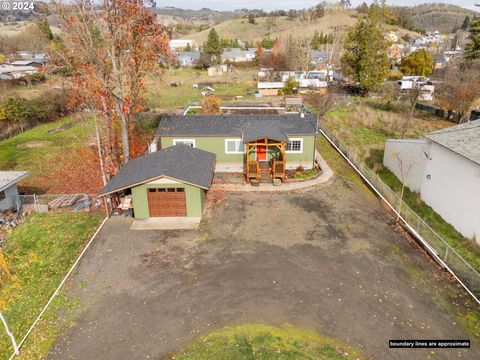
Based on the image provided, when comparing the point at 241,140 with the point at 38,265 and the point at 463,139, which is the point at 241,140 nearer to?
the point at 463,139

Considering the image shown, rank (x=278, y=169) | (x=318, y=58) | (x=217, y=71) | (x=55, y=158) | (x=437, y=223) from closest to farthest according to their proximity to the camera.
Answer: (x=437, y=223) → (x=278, y=169) → (x=55, y=158) → (x=217, y=71) → (x=318, y=58)

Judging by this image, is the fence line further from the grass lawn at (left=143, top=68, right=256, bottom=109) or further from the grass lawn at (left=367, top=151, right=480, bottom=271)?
the grass lawn at (left=143, top=68, right=256, bottom=109)

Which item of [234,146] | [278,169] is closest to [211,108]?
[234,146]

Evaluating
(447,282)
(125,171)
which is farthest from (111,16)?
(447,282)

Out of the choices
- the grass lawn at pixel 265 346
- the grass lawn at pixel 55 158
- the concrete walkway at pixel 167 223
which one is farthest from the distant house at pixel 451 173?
the grass lawn at pixel 55 158

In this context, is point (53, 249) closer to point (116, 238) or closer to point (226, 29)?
point (116, 238)
